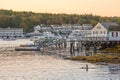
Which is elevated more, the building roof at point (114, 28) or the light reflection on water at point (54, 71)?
the building roof at point (114, 28)

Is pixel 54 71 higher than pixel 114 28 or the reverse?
the reverse

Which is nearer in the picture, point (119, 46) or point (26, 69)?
point (26, 69)

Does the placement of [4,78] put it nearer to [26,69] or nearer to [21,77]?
[21,77]

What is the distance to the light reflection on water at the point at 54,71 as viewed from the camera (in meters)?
58.7

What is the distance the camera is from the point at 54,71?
212 ft

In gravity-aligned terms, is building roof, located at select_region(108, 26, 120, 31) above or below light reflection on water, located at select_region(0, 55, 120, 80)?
above

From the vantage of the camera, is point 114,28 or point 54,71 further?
point 114,28

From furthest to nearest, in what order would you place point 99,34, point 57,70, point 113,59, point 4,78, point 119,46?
1. point 99,34
2. point 119,46
3. point 113,59
4. point 57,70
5. point 4,78

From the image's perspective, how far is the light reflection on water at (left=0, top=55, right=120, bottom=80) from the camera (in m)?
58.7

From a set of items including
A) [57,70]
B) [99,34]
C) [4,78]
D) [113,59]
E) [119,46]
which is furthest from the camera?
[99,34]

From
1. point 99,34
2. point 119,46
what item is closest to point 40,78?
point 119,46

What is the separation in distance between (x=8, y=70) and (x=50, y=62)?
12.6 meters

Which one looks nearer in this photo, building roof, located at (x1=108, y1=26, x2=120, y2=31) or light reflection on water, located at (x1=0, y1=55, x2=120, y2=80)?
light reflection on water, located at (x1=0, y1=55, x2=120, y2=80)

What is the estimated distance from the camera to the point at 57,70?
66.0 meters
